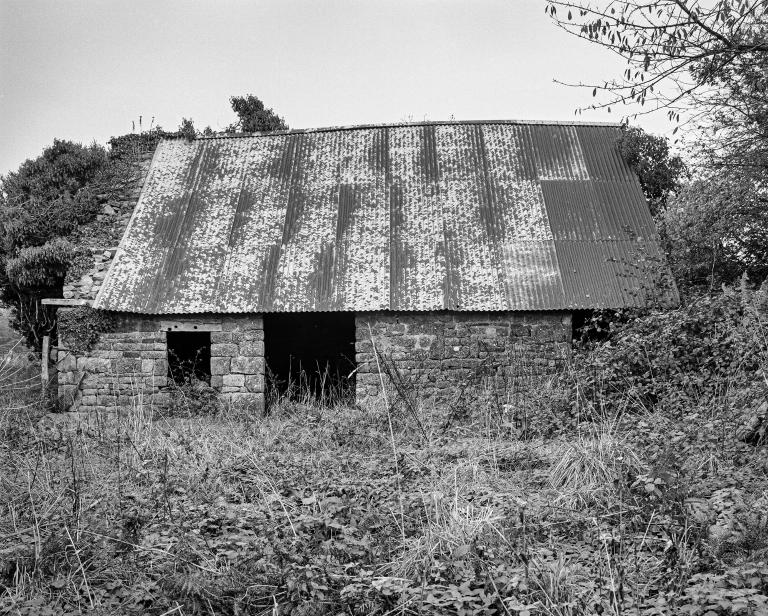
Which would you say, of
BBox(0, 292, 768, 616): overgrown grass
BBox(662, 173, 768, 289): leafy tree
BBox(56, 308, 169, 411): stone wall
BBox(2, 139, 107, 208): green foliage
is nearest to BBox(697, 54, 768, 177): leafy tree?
BBox(662, 173, 768, 289): leafy tree

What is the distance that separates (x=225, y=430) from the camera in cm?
779

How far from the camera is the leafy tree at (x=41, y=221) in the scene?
1219 centimetres

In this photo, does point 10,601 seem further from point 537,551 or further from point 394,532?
point 537,551

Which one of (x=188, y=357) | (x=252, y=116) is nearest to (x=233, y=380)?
(x=188, y=357)

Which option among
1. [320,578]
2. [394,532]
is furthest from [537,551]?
[320,578]

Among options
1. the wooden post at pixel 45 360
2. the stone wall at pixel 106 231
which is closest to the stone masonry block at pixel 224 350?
the stone wall at pixel 106 231

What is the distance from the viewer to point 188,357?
1249 centimetres

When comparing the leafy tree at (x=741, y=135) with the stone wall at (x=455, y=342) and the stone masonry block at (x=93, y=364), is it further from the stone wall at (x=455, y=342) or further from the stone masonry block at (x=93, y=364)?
the stone masonry block at (x=93, y=364)

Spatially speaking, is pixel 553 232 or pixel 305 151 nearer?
pixel 553 232

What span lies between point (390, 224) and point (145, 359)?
4.70m

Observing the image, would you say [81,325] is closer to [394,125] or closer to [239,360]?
[239,360]

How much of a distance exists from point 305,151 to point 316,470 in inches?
370

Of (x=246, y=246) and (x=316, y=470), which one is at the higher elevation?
(x=246, y=246)

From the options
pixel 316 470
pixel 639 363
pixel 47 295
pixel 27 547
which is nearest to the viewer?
pixel 27 547
